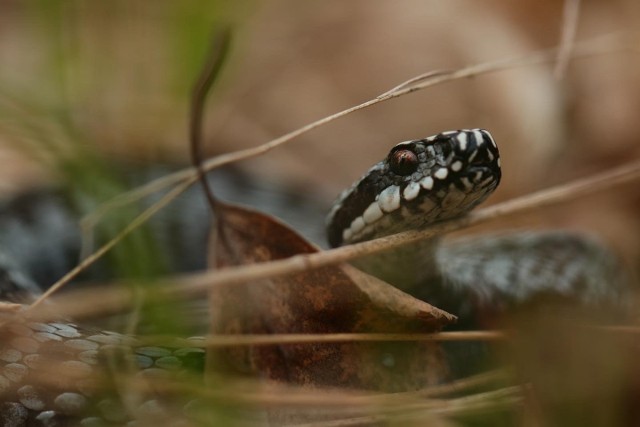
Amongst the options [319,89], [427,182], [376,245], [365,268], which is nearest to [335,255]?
[376,245]

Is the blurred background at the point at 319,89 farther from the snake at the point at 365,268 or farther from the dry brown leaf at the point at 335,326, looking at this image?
the dry brown leaf at the point at 335,326

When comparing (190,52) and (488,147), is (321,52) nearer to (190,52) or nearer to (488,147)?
(190,52)

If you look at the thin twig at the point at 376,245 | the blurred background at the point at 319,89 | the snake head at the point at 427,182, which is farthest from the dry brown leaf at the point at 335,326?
the blurred background at the point at 319,89

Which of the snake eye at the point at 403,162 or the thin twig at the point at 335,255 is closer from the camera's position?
the thin twig at the point at 335,255

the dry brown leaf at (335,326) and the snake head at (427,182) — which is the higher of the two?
the snake head at (427,182)

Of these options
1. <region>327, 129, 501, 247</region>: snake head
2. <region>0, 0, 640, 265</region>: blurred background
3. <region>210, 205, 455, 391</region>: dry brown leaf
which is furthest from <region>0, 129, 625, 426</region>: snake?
<region>0, 0, 640, 265</region>: blurred background

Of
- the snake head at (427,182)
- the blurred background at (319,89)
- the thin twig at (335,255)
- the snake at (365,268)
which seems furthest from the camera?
the blurred background at (319,89)

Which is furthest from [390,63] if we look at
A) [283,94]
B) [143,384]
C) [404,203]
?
[143,384]

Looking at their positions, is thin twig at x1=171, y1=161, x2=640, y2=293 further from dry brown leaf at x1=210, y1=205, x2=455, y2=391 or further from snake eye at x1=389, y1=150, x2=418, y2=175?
snake eye at x1=389, y1=150, x2=418, y2=175
